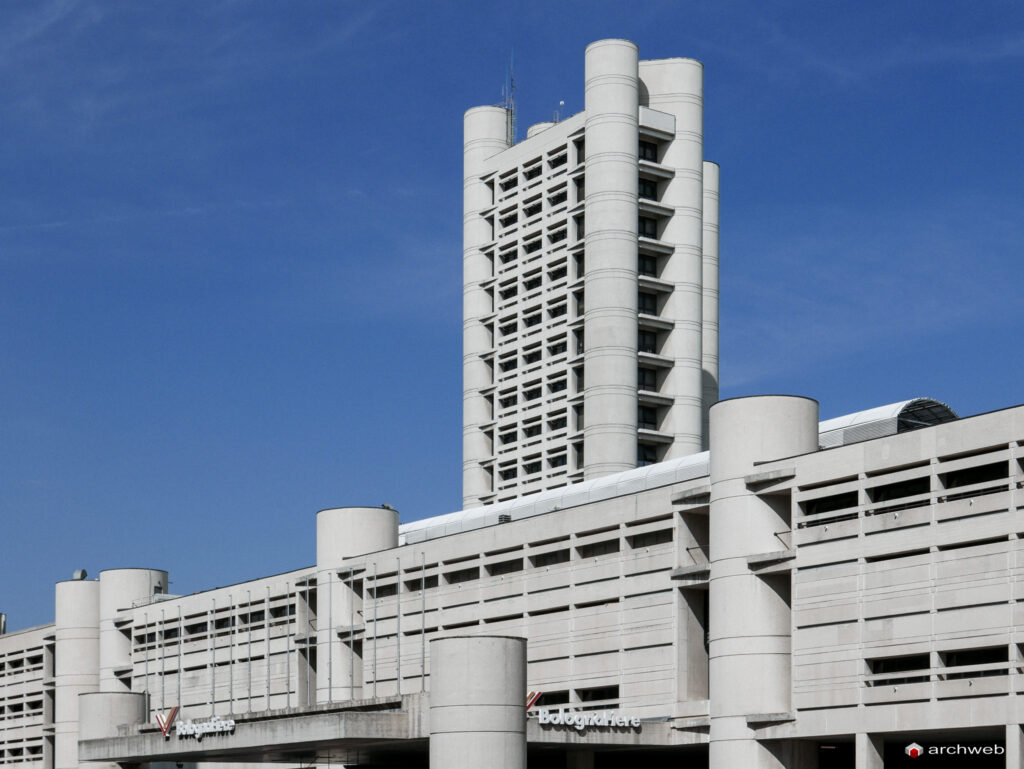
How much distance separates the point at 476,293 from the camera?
135375 millimetres

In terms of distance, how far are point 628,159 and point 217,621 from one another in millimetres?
43811


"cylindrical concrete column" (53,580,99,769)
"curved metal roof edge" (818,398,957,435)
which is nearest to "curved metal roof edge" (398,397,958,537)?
"curved metal roof edge" (818,398,957,435)

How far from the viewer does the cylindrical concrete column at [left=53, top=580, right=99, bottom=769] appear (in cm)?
12219

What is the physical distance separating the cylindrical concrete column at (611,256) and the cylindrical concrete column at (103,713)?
3565 centimetres

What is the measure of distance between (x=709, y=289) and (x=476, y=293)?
747 inches

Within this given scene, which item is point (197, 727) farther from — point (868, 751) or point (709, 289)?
point (709, 289)

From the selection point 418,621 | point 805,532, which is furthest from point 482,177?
point 805,532

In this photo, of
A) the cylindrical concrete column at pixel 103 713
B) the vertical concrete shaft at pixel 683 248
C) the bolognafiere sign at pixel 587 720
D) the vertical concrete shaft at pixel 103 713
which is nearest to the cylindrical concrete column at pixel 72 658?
the vertical concrete shaft at pixel 103 713

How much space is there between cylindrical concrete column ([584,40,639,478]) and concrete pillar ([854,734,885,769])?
5325cm

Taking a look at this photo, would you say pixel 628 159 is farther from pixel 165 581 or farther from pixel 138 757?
pixel 138 757

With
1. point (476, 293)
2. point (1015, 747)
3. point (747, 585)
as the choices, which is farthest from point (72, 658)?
point (1015, 747)

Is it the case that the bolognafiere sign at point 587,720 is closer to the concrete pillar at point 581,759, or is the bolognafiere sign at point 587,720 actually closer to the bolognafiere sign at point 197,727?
the concrete pillar at point 581,759

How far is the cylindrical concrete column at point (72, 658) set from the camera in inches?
4811

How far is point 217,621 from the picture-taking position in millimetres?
112188
